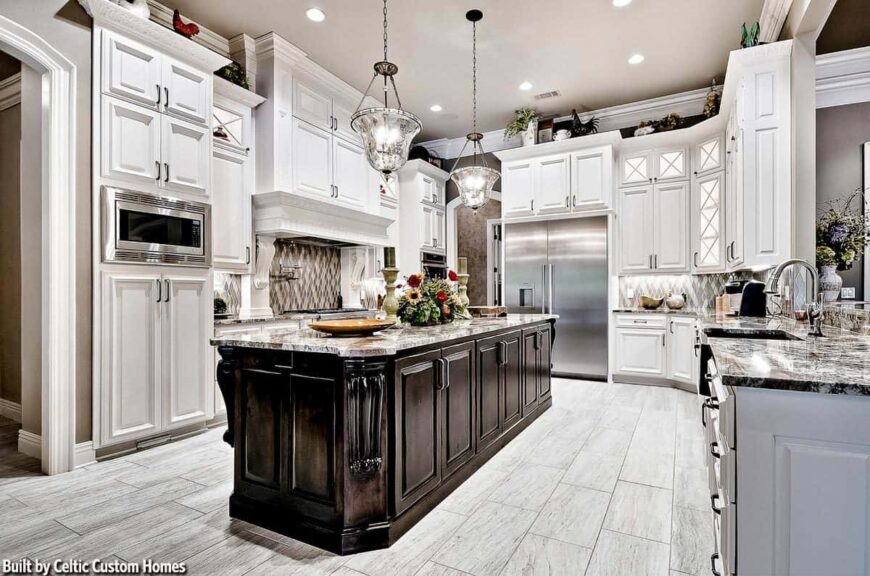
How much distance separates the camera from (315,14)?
3.74 metres

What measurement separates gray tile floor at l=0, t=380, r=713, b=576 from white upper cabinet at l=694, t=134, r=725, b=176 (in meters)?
2.99

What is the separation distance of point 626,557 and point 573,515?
37cm

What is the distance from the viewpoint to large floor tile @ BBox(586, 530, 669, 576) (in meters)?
1.78

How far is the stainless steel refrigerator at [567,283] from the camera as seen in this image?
5332 mm

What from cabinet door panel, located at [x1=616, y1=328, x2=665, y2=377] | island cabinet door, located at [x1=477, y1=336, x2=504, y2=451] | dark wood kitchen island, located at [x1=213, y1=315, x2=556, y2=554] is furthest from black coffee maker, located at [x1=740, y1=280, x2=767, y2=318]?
dark wood kitchen island, located at [x1=213, y1=315, x2=556, y2=554]

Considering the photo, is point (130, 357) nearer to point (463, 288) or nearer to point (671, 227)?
point (463, 288)

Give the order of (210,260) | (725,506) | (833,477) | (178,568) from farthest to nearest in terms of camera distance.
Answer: (210,260) → (178,568) → (725,506) → (833,477)

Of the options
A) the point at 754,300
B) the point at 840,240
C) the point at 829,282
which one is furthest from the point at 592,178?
the point at 829,282

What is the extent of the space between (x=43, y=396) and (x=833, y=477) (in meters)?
3.75

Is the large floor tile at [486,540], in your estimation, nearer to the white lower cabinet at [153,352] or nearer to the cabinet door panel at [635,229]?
the white lower cabinet at [153,352]

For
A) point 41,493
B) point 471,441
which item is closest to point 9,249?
point 41,493

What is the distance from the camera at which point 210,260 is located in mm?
3521

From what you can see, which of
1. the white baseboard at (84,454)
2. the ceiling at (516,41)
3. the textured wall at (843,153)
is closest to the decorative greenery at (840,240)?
the textured wall at (843,153)

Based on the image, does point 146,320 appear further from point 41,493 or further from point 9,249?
point 9,249
